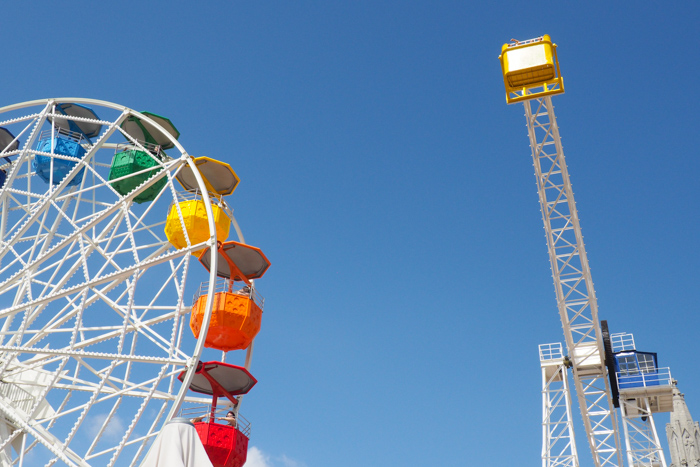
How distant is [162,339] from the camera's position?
65.0 ft

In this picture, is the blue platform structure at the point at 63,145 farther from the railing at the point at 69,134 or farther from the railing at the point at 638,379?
the railing at the point at 638,379

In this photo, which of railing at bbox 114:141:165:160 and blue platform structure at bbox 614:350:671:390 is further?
blue platform structure at bbox 614:350:671:390

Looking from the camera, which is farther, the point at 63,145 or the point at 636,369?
the point at 636,369

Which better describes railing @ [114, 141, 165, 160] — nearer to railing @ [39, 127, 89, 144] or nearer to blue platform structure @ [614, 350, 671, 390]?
railing @ [39, 127, 89, 144]

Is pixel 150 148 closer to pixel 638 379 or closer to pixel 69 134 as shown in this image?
pixel 69 134

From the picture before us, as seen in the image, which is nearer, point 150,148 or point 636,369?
point 150,148

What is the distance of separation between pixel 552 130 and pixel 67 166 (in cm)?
1993

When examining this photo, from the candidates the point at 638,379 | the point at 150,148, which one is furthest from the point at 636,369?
the point at 150,148

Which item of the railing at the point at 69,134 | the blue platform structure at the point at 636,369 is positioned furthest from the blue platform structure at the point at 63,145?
the blue platform structure at the point at 636,369

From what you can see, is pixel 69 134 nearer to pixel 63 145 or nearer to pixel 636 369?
pixel 63 145

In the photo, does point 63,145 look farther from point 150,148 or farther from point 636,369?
point 636,369

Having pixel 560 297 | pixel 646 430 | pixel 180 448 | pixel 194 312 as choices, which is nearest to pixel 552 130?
pixel 560 297

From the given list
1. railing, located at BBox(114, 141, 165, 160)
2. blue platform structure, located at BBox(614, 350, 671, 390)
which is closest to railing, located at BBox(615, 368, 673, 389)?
blue platform structure, located at BBox(614, 350, 671, 390)

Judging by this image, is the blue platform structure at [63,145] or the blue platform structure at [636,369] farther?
the blue platform structure at [636,369]
